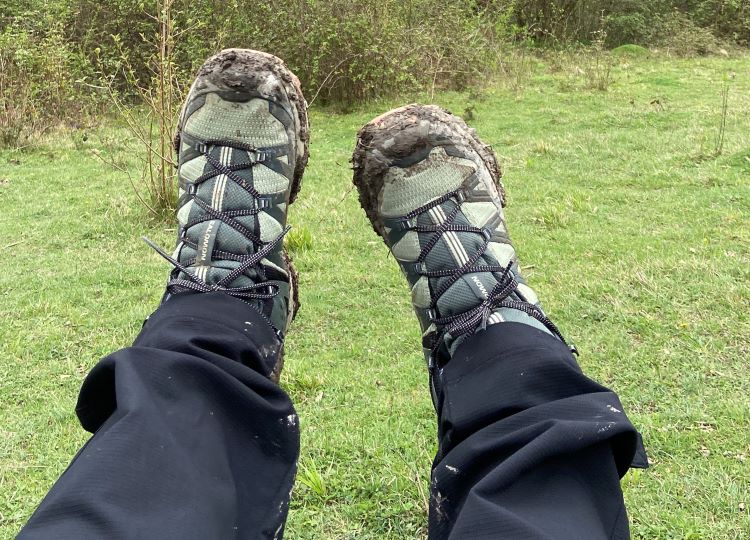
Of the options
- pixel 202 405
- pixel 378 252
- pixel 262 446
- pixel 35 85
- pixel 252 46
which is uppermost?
pixel 202 405

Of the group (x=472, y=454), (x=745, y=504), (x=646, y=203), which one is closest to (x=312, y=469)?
(x=472, y=454)

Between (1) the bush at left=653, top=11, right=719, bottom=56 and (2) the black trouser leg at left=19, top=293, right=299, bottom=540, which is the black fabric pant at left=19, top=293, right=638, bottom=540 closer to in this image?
(2) the black trouser leg at left=19, top=293, right=299, bottom=540

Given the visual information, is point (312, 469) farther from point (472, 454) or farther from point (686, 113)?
point (686, 113)

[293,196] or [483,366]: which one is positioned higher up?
[483,366]

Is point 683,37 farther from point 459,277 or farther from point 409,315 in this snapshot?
point 459,277

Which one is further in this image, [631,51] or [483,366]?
[631,51]

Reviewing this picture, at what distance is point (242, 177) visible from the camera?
6.41 ft

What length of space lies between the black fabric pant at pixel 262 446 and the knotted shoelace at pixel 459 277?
0.26 feet

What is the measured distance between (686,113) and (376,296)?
456 centimetres

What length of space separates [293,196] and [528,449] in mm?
1451

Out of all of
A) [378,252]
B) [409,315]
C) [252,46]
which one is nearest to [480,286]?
[409,315]

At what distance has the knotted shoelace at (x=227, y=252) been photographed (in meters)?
1.47

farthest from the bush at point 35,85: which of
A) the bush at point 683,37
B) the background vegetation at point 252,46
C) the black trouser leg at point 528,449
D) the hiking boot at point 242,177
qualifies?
the bush at point 683,37

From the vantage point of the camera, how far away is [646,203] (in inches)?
149
